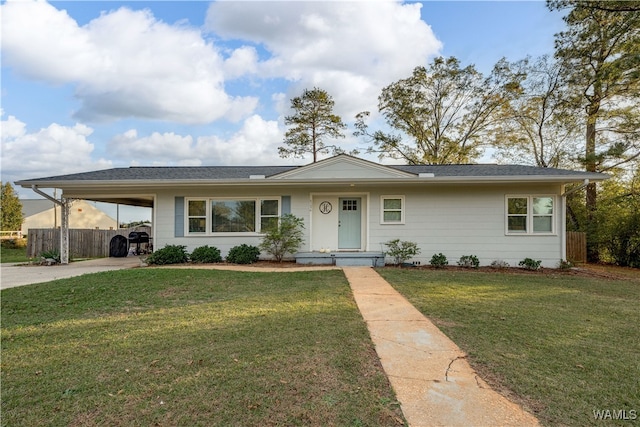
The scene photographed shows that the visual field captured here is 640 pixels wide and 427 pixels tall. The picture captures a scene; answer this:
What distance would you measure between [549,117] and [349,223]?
1301cm

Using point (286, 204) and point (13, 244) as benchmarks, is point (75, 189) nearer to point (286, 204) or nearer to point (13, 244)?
point (286, 204)

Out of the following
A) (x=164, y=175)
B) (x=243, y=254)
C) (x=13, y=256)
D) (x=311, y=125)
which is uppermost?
(x=311, y=125)

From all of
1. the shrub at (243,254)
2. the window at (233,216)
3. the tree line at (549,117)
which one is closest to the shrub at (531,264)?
the tree line at (549,117)

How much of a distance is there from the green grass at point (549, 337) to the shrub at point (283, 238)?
3830 millimetres

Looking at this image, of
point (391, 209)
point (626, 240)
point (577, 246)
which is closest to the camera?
point (391, 209)

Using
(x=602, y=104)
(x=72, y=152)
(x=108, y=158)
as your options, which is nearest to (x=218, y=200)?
(x=72, y=152)

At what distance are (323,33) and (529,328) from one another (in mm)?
10287

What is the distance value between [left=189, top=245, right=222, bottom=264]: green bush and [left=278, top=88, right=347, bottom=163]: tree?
1240 centimetres

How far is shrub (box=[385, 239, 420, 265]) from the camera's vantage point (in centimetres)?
940

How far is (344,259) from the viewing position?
373 inches

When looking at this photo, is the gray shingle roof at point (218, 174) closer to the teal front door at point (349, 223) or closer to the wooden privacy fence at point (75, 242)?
the teal front door at point (349, 223)

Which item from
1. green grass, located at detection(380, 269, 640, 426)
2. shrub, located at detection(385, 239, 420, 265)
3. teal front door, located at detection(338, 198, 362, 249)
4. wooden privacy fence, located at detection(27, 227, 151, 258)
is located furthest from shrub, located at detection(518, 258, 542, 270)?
wooden privacy fence, located at detection(27, 227, 151, 258)

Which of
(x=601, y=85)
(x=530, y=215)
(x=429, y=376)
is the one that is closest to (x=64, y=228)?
(x=429, y=376)

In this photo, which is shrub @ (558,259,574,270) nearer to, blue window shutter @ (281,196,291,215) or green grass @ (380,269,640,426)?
green grass @ (380,269,640,426)
